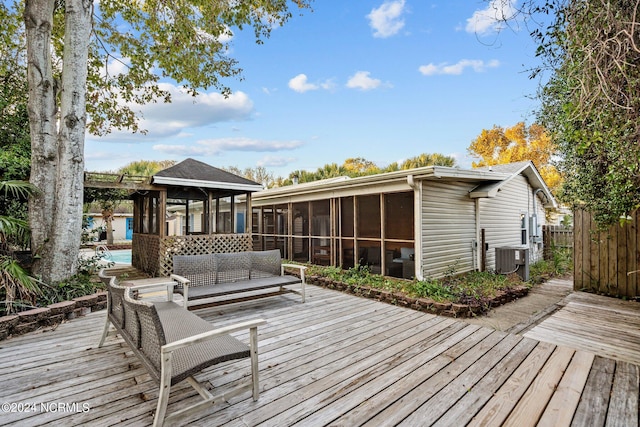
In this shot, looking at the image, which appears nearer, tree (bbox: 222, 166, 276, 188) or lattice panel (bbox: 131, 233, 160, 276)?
lattice panel (bbox: 131, 233, 160, 276)

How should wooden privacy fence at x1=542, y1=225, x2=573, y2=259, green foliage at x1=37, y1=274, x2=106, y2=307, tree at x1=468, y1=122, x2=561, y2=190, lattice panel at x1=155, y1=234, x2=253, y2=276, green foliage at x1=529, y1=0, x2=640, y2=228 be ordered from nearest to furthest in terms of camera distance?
green foliage at x1=529, y1=0, x2=640, y2=228 < green foliage at x1=37, y1=274, x2=106, y2=307 < lattice panel at x1=155, y1=234, x2=253, y2=276 < wooden privacy fence at x1=542, y1=225, x2=573, y2=259 < tree at x1=468, y1=122, x2=561, y2=190

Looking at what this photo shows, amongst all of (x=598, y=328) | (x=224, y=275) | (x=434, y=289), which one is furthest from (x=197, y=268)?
(x=598, y=328)

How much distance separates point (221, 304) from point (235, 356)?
289cm

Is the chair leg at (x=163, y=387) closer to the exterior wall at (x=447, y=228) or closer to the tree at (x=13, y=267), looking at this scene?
the tree at (x=13, y=267)

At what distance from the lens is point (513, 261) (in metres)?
7.57

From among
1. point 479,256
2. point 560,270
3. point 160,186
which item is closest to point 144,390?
point 160,186

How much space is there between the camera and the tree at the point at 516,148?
19.4 m

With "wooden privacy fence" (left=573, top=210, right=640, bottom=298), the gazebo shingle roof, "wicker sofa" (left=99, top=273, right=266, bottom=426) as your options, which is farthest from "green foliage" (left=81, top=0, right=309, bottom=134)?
Result: "wooden privacy fence" (left=573, top=210, right=640, bottom=298)

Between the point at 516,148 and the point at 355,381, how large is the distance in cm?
2409

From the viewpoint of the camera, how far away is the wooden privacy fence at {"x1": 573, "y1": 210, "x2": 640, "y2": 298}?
5.59 meters

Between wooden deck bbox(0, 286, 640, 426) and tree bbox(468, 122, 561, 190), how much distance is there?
1974 centimetres

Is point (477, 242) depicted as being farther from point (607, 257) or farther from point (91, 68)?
point (91, 68)

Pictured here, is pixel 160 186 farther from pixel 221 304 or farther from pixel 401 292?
pixel 401 292

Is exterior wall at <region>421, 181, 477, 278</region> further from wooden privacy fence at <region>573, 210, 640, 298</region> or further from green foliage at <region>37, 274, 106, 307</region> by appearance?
green foliage at <region>37, 274, 106, 307</region>
